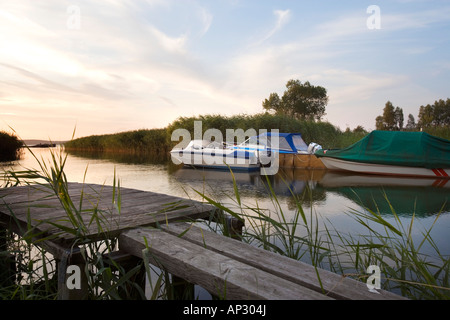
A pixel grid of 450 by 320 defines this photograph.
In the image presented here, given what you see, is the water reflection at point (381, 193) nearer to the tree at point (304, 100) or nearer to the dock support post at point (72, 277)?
the dock support post at point (72, 277)

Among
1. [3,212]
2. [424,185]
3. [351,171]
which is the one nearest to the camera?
[3,212]

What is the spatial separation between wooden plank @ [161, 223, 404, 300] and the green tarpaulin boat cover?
994 centimetres

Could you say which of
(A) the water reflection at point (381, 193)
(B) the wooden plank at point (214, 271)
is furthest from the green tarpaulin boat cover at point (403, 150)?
(B) the wooden plank at point (214, 271)

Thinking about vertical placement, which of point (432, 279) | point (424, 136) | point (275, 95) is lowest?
point (432, 279)

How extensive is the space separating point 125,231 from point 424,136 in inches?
424

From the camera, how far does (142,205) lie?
2752 millimetres

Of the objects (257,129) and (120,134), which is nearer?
(257,129)

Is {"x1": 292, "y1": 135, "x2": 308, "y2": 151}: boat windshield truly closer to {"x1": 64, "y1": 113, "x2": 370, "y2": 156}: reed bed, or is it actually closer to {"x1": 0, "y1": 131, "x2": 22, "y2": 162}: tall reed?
{"x1": 64, "y1": 113, "x2": 370, "y2": 156}: reed bed

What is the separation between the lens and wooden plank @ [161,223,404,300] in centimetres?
122

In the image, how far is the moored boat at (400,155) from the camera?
991cm

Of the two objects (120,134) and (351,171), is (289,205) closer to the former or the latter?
(351,171)

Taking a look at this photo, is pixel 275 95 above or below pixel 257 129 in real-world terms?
above

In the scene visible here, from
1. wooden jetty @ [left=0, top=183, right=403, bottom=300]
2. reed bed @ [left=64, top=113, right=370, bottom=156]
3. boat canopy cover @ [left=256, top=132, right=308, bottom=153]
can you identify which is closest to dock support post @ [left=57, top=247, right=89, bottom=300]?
wooden jetty @ [left=0, top=183, right=403, bottom=300]

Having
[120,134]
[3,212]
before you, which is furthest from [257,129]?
[3,212]
